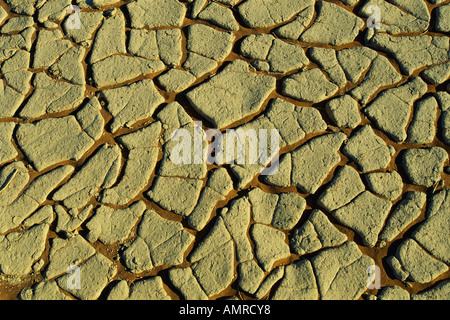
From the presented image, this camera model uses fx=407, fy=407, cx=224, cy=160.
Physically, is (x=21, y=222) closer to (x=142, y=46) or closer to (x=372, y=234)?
(x=142, y=46)

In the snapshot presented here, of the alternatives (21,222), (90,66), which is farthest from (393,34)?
(21,222)

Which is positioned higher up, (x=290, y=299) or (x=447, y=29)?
(x=447, y=29)

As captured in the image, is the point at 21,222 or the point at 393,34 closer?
the point at 21,222

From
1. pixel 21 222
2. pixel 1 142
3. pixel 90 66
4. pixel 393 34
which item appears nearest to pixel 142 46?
pixel 90 66

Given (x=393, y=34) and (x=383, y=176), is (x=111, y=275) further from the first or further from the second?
(x=393, y=34)
